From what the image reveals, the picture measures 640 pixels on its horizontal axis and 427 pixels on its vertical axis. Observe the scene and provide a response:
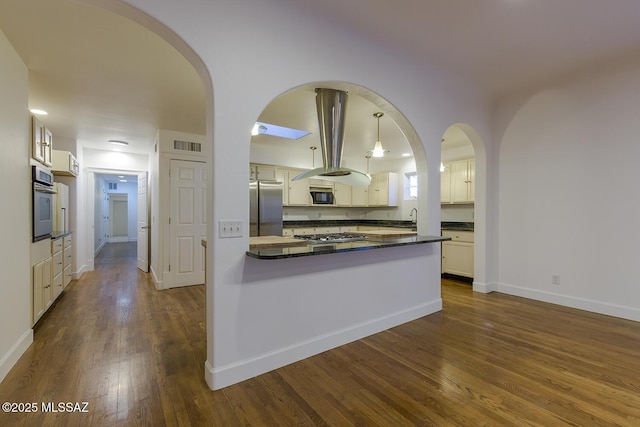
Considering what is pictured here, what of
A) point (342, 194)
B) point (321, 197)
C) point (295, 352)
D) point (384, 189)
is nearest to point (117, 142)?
point (321, 197)

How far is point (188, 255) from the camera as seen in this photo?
4.61 meters

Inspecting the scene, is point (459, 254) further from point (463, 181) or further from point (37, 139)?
point (37, 139)

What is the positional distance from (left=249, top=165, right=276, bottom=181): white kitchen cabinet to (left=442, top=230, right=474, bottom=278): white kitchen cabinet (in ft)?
A: 11.0

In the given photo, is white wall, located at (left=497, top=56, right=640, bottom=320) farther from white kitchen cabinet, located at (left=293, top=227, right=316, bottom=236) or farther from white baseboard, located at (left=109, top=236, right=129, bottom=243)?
white baseboard, located at (left=109, top=236, right=129, bottom=243)

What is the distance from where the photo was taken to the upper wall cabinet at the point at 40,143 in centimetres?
274

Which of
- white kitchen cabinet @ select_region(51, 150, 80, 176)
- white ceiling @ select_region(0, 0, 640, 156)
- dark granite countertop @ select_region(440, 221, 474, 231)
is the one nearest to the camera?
white ceiling @ select_region(0, 0, 640, 156)

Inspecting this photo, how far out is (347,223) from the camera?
283 inches

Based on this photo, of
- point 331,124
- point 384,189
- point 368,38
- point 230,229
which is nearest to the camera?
point 230,229

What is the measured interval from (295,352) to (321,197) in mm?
4438

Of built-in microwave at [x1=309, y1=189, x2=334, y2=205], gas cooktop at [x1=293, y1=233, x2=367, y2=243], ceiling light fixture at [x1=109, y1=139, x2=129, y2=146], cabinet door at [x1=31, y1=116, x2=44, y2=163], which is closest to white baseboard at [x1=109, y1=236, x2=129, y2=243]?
ceiling light fixture at [x1=109, y1=139, x2=129, y2=146]

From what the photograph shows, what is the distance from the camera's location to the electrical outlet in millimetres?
1873

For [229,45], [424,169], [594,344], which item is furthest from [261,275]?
[594,344]

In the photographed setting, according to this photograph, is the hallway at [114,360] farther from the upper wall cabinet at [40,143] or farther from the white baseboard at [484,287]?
the white baseboard at [484,287]

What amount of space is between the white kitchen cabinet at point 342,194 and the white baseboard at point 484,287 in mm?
3424
